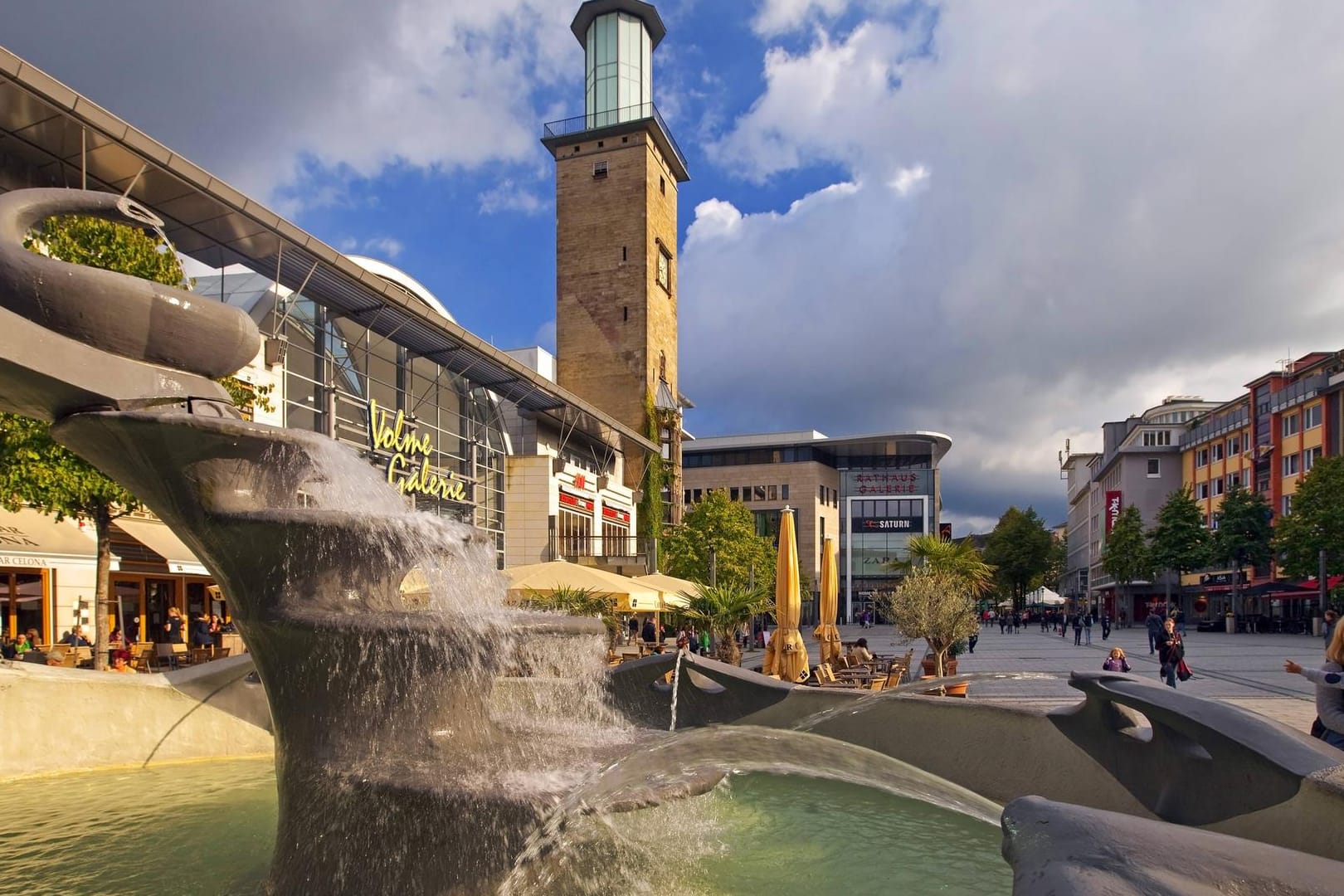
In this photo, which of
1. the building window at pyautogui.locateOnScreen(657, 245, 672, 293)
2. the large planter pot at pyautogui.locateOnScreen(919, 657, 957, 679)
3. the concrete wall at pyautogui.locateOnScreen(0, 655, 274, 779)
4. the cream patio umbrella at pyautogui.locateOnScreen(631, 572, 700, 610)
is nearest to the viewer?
the concrete wall at pyautogui.locateOnScreen(0, 655, 274, 779)

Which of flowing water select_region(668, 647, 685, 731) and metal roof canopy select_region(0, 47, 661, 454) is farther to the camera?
metal roof canopy select_region(0, 47, 661, 454)

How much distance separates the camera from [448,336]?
27.9 m

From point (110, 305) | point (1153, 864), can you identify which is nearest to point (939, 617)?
point (110, 305)

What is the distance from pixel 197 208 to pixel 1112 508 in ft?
267

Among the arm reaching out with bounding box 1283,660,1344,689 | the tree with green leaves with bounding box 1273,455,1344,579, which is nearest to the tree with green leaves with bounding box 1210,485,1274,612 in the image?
→ the tree with green leaves with bounding box 1273,455,1344,579

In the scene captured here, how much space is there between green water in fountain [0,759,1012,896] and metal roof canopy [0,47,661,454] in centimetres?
1317

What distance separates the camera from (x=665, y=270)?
48781 millimetres

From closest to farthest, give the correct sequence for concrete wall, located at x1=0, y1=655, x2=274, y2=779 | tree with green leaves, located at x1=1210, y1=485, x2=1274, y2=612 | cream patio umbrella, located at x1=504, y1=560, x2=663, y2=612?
concrete wall, located at x1=0, y1=655, x2=274, y2=779, cream patio umbrella, located at x1=504, y1=560, x2=663, y2=612, tree with green leaves, located at x1=1210, y1=485, x2=1274, y2=612

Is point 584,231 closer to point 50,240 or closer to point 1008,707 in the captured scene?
point 50,240

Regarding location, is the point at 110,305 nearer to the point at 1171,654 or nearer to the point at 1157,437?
the point at 1171,654

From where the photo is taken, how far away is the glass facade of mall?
2367cm

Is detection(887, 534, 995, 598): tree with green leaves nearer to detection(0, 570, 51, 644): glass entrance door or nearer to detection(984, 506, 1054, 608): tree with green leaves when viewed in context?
detection(0, 570, 51, 644): glass entrance door

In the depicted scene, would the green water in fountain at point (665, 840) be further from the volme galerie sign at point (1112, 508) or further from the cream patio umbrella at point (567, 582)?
the volme galerie sign at point (1112, 508)

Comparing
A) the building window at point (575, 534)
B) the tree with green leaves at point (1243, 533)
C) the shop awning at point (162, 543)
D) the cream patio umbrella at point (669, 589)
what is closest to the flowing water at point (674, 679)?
the cream patio umbrella at point (669, 589)
